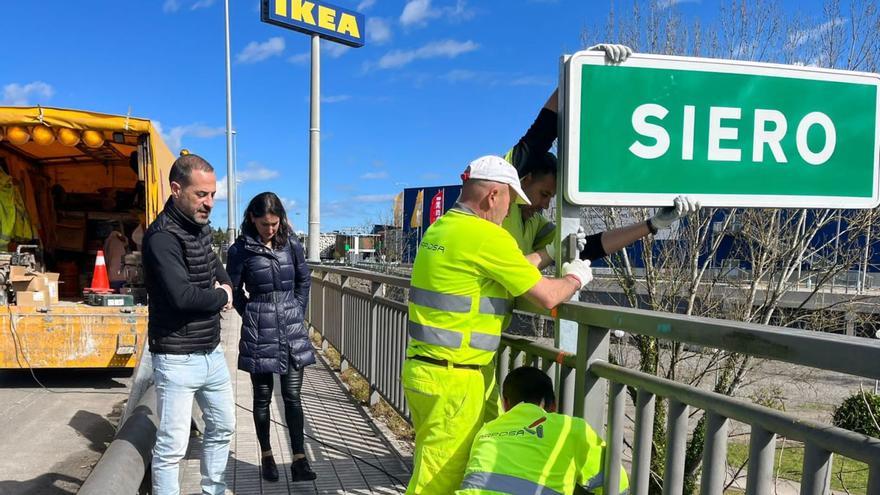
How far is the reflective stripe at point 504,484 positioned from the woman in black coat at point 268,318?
2431 millimetres

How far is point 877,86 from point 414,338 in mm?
2013

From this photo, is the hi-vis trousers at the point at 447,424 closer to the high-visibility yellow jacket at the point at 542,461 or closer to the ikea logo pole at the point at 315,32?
the high-visibility yellow jacket at the point at 542,461

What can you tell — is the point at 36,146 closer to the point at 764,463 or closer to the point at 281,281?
the point at 281,281

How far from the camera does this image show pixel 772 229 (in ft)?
30.1

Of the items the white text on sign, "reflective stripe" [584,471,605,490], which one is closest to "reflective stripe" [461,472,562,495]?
"reflective stripe" [584,471,605,490]

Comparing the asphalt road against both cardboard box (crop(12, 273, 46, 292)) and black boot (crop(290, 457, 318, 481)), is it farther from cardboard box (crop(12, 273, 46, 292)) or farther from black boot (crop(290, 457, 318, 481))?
black boot (crop(290, 457, 318, 481))

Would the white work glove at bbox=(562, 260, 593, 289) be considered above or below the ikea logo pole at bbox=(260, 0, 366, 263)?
below

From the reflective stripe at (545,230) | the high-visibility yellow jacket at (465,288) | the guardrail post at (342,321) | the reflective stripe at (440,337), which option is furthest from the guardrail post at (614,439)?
the guardrail post at (342,321)

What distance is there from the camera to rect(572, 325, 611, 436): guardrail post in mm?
2129

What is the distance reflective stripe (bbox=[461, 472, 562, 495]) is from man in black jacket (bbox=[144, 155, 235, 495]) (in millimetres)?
1699

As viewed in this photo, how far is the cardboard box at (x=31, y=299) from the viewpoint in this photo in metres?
6.82

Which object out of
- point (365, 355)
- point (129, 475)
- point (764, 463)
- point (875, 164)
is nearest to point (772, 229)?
point (365, 355)

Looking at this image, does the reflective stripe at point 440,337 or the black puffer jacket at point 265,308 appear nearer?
the reflective stripe at point 440,337

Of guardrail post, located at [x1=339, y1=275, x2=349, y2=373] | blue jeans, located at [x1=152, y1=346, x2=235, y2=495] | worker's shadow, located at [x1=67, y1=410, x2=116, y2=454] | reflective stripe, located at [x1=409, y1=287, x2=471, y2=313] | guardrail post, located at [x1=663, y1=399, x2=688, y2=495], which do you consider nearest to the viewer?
guardrail post, located at [x1=663, y1=399, x2=688, y2=495]
